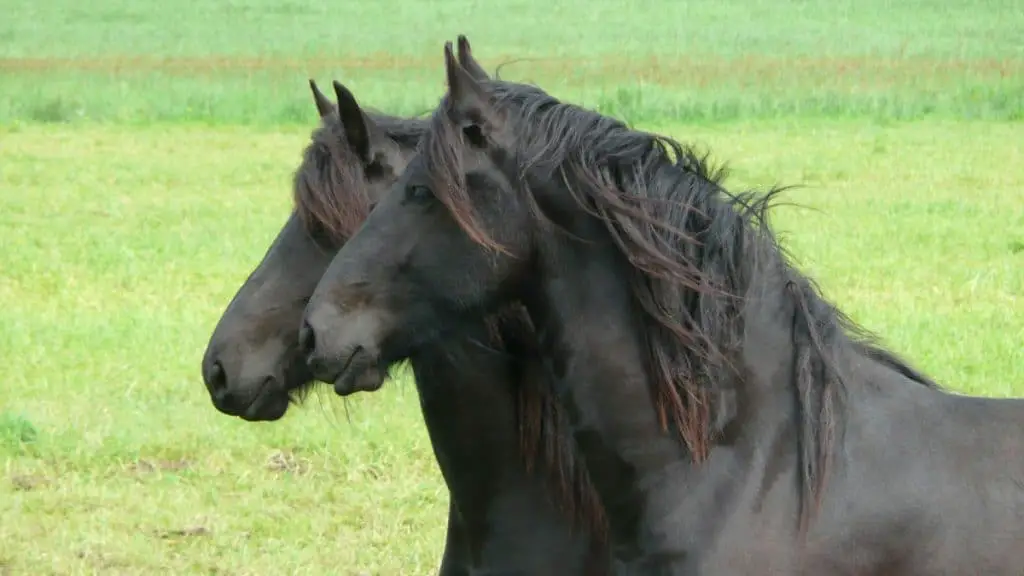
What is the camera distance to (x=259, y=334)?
4.26 m

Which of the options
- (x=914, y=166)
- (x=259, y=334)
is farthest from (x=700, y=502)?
(x=914, y=166)

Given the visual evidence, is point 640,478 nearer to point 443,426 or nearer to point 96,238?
point 443,426

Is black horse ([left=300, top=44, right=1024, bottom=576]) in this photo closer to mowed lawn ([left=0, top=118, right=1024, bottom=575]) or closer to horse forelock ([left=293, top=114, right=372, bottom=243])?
horse forelock ([left=293, top=114, right=372, bottom=243])

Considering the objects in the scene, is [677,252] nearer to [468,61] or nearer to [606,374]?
[606,374]

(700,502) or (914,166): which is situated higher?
(700,502)

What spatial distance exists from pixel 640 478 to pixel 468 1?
122 feet

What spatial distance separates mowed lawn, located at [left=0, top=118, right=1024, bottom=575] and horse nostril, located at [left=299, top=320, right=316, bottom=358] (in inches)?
60.7

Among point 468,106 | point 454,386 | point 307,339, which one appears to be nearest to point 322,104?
point 454,386

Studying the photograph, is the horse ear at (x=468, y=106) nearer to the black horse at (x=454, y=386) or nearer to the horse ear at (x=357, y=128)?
the black horse at (x=454, y=386)

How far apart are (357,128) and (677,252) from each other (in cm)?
123

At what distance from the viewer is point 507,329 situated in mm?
4090

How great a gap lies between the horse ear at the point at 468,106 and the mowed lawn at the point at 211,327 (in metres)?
1.22

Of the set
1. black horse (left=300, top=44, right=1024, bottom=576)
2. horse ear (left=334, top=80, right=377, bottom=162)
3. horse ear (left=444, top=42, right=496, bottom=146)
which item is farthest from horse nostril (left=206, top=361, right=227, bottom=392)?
horse ear (left=444, top=42, right=496, bottom=146)

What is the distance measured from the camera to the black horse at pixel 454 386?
13.4ft
